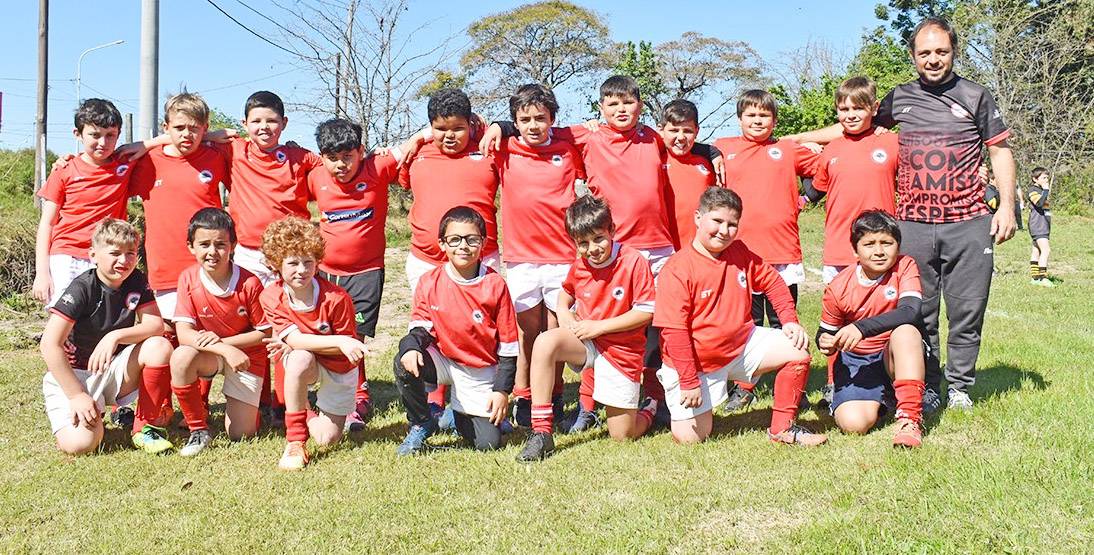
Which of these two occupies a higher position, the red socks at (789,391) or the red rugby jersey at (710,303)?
A: the red rugby jersey at (710,303)

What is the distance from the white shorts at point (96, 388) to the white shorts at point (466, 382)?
187 cm

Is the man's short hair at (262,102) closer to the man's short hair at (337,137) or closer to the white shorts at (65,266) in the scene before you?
the man's short hair at (337,137)

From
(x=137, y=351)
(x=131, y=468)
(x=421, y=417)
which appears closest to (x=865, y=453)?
(x=421, y=417)

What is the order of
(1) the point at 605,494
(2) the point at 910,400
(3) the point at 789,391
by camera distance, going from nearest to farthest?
(1) the point at 605,494, (2) the point at 910,400, (3) the point at 789,391

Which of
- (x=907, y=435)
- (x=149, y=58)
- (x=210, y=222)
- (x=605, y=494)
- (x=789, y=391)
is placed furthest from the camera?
(x=149, y=58)

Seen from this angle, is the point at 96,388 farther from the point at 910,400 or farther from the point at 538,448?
the point at 910,400

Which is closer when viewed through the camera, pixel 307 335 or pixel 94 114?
pixel 307 335

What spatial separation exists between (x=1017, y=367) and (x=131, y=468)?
19.2 feet

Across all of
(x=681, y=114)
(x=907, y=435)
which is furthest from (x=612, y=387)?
(x=681, y=114)

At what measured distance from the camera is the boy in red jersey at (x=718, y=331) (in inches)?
173

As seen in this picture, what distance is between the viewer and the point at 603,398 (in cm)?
462

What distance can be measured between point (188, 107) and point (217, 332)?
1.55 meters

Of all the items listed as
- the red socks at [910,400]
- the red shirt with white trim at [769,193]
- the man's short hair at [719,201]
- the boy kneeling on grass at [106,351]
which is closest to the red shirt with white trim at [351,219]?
the boy kneeling on grass at [106,351]

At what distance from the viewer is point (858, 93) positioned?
16.6 ft
